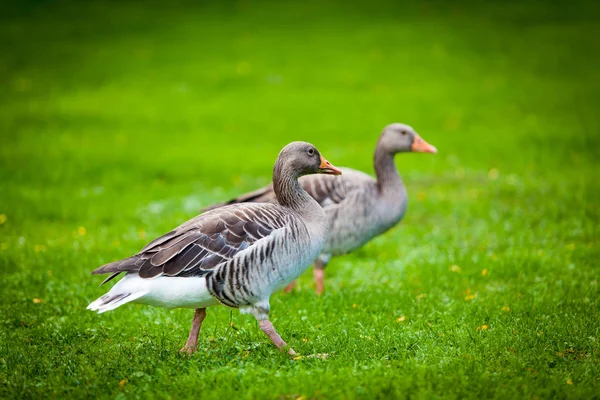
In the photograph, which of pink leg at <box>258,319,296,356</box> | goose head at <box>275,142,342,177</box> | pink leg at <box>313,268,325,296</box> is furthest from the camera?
pink leg at <box>313,268,325,296</box>

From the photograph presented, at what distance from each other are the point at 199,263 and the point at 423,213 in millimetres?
7956

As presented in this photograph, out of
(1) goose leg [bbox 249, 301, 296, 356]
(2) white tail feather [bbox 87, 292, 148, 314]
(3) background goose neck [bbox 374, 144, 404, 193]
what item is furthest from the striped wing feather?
(3) background goose neck [bbox 374, 144, 404, 193]

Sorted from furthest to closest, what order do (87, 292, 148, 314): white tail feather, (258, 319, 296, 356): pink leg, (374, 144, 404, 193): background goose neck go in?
(374, 144, 404, 193): background goose neck < (258, 319, 296, 356): pink leg < (87, 292, 148, 314): white tail feather

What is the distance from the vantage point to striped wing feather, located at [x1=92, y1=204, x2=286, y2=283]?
6.67 m

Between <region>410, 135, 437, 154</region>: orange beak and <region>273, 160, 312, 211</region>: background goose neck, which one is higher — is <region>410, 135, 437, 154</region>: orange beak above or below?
below

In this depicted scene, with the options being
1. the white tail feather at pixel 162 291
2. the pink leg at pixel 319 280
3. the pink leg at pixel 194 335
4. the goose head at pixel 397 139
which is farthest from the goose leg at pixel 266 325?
the goose head at pixel 397 139

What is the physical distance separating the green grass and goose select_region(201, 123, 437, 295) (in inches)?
26.4

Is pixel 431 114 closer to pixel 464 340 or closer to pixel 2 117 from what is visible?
pixel 2 117

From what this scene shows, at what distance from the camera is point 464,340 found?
7.27 m

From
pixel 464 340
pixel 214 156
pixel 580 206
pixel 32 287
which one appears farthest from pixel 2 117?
pixel 464 340

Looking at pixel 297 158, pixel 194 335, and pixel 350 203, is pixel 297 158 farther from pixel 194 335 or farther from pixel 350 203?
Result: pixel 350 203

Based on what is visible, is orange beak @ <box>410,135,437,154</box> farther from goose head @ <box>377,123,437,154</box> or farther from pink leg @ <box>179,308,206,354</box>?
pink leg @ <box>179,308,206,354</box>

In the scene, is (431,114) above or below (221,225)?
below

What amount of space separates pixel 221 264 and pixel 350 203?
3339mm
